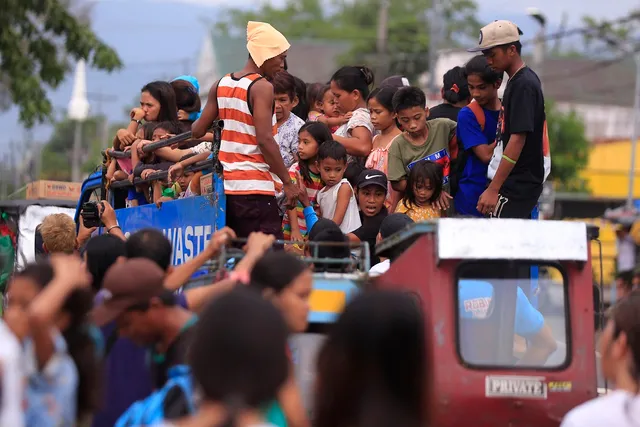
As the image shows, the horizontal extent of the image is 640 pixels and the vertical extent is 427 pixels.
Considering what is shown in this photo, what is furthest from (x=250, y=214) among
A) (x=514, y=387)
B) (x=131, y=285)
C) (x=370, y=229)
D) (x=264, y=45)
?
(x=131, y=285)

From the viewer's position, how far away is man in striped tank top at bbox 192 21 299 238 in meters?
8.41

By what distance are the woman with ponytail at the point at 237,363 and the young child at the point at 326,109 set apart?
22.9 ft

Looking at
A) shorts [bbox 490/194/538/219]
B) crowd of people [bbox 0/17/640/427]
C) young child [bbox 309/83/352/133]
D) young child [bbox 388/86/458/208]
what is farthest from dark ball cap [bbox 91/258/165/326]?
young child [bbox 309/83/352/133]

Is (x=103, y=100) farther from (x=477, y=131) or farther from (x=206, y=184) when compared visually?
(x=206, y=184)

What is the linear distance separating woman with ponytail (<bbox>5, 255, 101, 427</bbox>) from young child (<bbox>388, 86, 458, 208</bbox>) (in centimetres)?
463

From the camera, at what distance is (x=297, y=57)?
83.8 m

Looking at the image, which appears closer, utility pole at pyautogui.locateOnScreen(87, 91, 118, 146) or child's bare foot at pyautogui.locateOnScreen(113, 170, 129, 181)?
child's bare foot at pyautogui.locateOnScreen(113, 170, 129, 181)

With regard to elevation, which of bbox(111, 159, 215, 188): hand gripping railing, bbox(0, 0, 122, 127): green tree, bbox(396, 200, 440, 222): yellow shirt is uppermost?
bbox(0, 0, 122, 127): green tree

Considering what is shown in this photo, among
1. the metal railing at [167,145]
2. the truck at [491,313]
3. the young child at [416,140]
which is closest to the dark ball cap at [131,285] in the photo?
the truck at [491,313]

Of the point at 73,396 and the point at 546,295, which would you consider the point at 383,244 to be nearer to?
the point at 546,295

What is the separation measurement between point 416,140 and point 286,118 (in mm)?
1172

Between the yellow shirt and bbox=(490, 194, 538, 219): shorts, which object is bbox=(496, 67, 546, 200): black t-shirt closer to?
bbox=(490, 194, 538, 219): shorts

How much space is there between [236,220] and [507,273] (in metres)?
2.29

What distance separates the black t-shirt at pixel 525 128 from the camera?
8.66m
